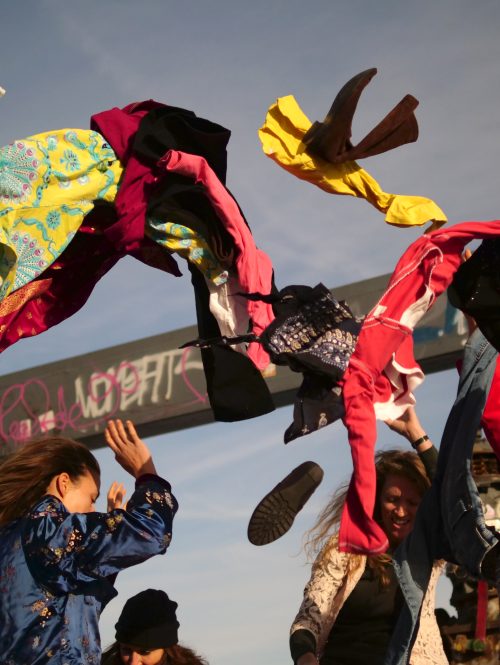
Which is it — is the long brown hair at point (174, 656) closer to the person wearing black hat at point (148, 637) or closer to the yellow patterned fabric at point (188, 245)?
the person wearing black hat at point (148, 637)

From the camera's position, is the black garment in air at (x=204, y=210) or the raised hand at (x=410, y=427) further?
the raised hand at (x=410, y=427)

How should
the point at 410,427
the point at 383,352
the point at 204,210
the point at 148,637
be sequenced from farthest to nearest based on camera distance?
the point at 148,637
the point at 410,427
the point at 204,210
the point at 383,352

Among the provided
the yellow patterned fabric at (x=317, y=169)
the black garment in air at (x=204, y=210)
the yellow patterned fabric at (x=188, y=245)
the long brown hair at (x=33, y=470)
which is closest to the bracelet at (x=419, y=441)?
the black garment in air at (x=204, y=210)

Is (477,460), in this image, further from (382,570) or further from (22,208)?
(22,208)

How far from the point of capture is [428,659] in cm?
317

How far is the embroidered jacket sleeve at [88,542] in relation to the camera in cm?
262

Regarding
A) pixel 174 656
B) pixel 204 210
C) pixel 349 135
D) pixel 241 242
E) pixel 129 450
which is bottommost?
pixel 174 656

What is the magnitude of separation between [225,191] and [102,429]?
4.53m

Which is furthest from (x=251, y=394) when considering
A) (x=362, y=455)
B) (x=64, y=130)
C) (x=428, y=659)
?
(x=428, y=659)

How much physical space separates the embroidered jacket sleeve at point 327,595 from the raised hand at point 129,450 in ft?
2.64

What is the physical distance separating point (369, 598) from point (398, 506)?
0.31 meters

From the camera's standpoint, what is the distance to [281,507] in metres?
2.63

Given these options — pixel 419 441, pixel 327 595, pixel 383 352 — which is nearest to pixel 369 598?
pixel 327 595

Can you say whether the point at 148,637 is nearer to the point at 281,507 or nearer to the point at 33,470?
the point at 33,470
